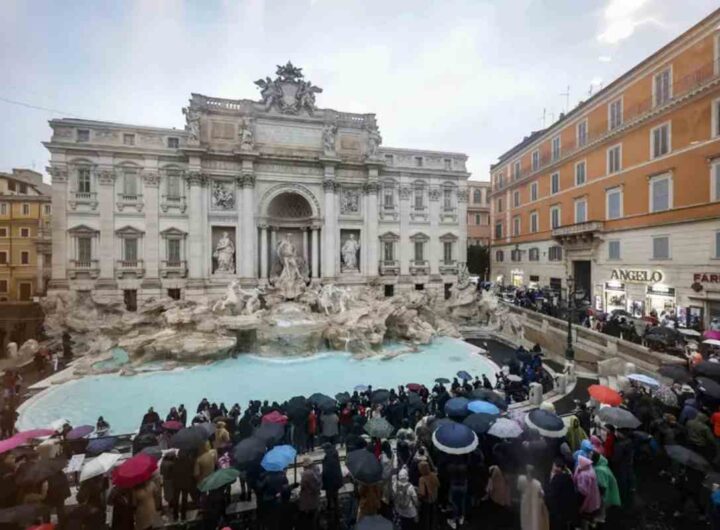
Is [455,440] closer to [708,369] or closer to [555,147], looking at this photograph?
[708,369]

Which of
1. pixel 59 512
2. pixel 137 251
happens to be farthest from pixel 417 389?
pixel 137 251

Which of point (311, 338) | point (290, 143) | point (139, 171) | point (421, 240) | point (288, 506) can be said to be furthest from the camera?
point (421, 240)

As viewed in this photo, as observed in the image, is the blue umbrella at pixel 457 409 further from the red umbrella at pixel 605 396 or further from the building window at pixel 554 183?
the building window at pixel 554 183

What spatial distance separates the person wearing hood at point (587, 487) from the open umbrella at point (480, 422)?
4.45ft

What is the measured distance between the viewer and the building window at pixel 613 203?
2039 centimetres

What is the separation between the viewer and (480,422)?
572 centimetres

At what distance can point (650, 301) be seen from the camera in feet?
59.8

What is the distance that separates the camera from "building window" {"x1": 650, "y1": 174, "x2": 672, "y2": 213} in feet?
56.7

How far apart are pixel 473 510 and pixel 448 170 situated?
1049 inches

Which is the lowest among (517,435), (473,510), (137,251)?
(473,510)

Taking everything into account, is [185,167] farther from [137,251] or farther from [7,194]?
[7,194]

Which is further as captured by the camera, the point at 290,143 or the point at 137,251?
the point at 290,143

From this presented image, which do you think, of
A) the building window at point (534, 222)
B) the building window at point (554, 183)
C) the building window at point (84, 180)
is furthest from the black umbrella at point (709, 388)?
the building window at point (84, 180)

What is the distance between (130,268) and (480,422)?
24209 millimetres
